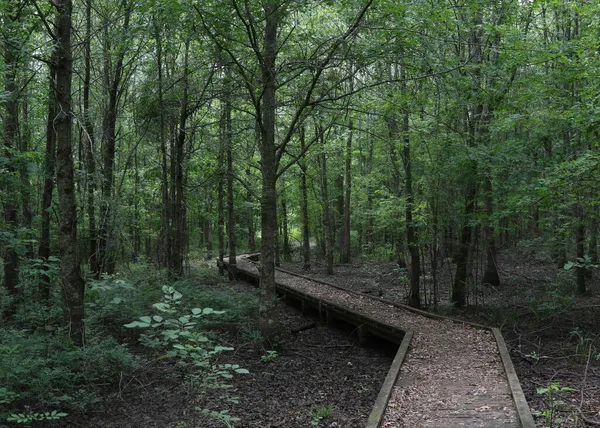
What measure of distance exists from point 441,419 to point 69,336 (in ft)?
18.1

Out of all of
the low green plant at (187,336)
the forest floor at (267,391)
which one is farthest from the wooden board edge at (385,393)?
the low green plant at (187,336)

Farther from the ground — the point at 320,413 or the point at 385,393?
the point at 385,393

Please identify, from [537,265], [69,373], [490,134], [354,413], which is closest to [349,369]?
[354,413]

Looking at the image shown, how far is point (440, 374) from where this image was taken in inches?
272

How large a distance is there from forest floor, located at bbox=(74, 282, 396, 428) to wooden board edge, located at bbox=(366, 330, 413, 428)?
716mm

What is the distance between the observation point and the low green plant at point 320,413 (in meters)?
6.46

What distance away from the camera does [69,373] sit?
A: 6.25 metres

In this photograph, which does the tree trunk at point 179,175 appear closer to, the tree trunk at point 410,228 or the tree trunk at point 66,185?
the tree trunk at point 66,185

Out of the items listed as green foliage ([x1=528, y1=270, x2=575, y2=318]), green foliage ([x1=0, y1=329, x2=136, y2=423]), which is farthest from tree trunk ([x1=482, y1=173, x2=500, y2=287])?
green foliage ([x1=0, y1=329, x2=136, y2=423])

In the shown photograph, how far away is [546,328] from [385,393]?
22.4 feet

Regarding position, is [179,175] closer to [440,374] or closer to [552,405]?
[440,374]

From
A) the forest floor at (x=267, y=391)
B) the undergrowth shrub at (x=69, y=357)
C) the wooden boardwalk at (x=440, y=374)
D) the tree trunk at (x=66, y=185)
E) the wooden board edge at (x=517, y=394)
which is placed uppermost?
the tree trunk at (x=66, y=185)

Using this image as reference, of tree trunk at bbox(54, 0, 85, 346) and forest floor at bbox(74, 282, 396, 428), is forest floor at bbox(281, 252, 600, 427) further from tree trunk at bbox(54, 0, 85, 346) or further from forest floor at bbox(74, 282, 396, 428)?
tree trunk at bbox(54, 0, 85, 346)

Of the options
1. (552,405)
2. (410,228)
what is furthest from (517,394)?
(410,228)
